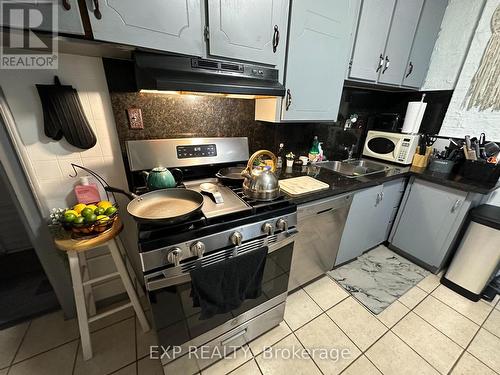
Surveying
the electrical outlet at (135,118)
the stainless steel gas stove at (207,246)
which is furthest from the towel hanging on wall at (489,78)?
the electrical outlet at (135,118)

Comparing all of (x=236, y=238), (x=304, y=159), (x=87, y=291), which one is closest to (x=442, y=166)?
(x=304, y=159)

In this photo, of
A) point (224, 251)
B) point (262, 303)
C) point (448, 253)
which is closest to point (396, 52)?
point (448, 253)

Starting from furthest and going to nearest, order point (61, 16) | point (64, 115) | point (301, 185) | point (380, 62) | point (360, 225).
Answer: point (360, 225) < point (380, 62) < point (301, 185) < point (64, 115) < point (61, 16)

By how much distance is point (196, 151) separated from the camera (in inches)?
53.5

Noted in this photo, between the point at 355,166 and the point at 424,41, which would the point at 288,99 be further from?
the point at 424,41

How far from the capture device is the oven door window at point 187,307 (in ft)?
2.86

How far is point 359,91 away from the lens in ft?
6.75

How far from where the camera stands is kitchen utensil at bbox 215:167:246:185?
1.31m

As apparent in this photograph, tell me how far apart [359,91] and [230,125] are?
1471mm

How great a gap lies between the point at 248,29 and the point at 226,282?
1.27m

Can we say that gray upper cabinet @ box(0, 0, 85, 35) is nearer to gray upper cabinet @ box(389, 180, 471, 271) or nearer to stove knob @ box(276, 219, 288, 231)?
stove knob @ box(276, 219, 288, 231)

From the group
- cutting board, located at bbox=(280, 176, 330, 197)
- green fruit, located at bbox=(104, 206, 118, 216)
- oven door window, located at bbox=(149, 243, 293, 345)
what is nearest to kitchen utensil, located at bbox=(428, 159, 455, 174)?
cutting board, located at bbox=(280, 176, 330, 197)

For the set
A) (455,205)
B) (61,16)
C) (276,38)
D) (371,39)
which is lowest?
(455,205)

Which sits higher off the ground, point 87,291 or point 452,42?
point 452,42
